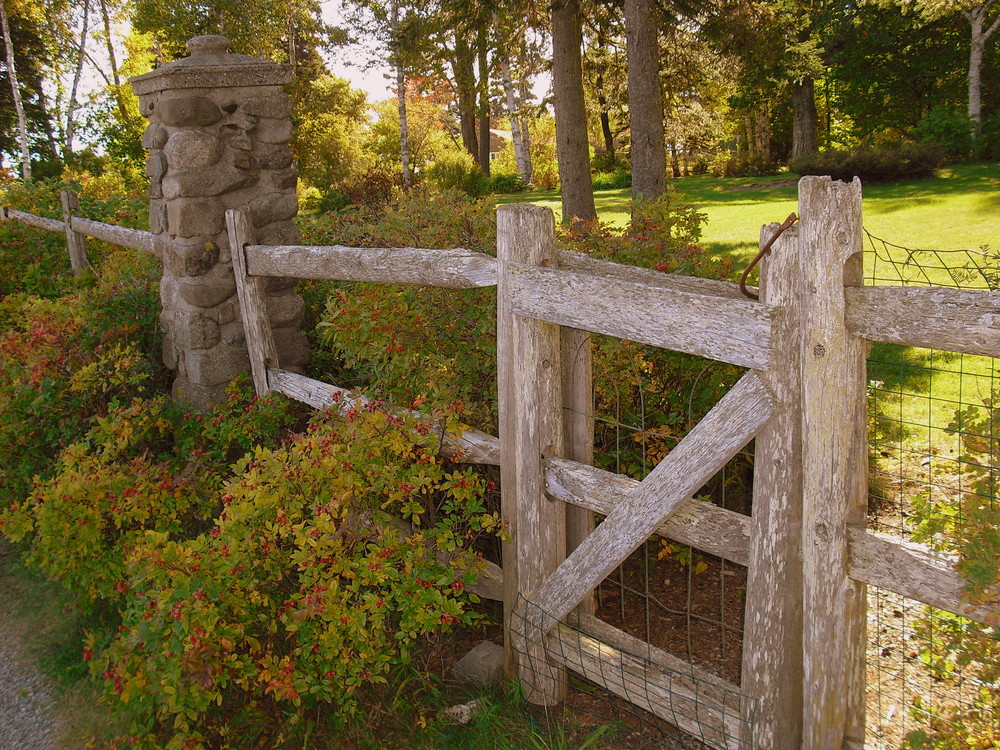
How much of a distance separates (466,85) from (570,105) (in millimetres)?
7505

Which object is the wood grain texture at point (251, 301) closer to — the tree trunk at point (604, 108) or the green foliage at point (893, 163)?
the green foliage at point (893, 163)

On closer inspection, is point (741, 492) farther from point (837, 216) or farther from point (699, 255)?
point (837, 216)

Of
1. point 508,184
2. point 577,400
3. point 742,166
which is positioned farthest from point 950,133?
point 577,400

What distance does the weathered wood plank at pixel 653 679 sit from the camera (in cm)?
268

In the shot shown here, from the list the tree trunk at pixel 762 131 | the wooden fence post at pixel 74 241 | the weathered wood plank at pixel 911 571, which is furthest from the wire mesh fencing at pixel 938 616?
the tree trunk at pixel 762 131

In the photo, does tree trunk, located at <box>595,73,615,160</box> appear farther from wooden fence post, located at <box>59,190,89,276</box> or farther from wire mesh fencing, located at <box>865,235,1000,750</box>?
wire mesh fencing, located at <box>865,235,1000,750</box>

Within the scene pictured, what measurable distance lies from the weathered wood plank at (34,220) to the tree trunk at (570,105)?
5.73 m

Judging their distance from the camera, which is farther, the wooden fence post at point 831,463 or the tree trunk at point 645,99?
the tree trunk at point 645,99

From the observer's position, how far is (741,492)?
13.8ft

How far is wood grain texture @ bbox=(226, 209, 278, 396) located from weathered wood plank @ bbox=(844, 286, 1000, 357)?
Answer: 11.7ft

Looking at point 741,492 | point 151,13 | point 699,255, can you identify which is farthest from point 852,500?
point 151,13

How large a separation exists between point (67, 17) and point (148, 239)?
2702 cm

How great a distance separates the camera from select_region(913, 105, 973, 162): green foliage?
19.9m

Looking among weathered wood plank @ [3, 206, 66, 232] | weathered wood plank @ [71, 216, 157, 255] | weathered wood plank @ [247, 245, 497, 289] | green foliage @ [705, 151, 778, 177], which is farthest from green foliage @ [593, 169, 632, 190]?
weathered wood plank @ [247, 245, 497, 289]
